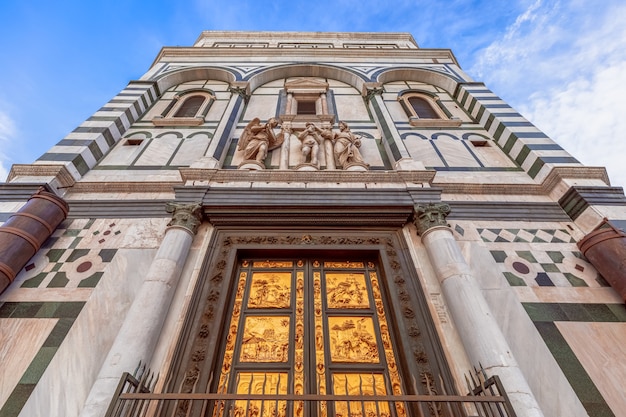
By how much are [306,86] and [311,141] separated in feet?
12.3

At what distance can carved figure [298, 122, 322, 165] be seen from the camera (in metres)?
6.56

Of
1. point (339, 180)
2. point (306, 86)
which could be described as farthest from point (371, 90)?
point (339, 180)

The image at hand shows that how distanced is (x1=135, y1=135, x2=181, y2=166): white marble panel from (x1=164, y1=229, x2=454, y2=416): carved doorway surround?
2.82 metres

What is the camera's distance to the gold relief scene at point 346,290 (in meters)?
4.39

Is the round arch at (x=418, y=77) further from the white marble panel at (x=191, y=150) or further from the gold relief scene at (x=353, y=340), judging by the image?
the gold relief scene at (x=353, y=340)

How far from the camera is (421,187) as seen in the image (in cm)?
545

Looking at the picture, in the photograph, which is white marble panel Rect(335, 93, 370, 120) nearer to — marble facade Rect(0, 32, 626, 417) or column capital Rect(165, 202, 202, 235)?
marble facade Rect(0, 32, 626, 417)

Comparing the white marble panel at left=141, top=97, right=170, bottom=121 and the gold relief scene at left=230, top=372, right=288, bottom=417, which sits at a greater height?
the white marble panel at left=141, top=97, right=170, bottom=121

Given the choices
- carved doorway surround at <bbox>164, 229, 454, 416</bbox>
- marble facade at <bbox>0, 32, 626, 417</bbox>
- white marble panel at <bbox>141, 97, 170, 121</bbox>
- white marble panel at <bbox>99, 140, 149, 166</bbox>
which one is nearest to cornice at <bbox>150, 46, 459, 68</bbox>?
white marble panel at <bbox>141, 97, 170, 121</bbox>

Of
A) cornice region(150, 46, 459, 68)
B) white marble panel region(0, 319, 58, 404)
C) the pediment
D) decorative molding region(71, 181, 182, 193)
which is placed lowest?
white marble panel region(0, 319, 58, 404)

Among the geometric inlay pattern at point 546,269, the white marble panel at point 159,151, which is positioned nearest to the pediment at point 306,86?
the white marble panel at point 159,151

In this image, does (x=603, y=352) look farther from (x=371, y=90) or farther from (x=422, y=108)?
(x=371, y=90)

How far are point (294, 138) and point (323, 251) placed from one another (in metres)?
3.44

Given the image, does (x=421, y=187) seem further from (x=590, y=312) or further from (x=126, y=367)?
(x=126, y=367)
